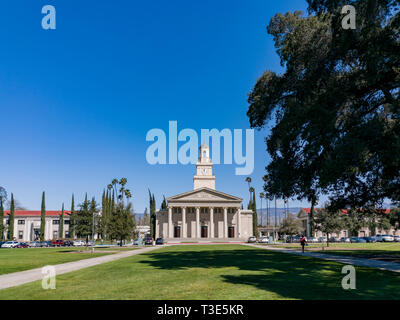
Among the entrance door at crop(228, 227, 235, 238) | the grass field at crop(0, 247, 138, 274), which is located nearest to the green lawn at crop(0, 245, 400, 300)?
the grass field at crop(0, 247, 138, 274)

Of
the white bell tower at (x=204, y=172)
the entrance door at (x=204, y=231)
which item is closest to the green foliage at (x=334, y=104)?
the entrance door at (x=204, y=231)

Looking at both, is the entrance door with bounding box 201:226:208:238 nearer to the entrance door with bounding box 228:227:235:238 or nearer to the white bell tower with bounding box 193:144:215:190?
the entrance door with bounding box 228:227:235:238

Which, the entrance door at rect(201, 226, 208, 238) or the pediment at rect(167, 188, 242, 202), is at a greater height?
the pediment at rect(167, 188, 242, 202)

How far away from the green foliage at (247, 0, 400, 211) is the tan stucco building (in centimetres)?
6295

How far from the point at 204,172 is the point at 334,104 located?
257ft

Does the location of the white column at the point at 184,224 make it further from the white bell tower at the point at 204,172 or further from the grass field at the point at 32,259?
the grass field at the point at 32,259

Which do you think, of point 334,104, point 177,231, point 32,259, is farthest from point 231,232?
point 334,104

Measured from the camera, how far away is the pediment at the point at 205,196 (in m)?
85.9

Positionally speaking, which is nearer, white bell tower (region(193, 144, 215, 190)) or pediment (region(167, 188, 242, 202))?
pediment (region(167, 188, 242, 202))

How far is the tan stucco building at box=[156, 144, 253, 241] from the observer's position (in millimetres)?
85875

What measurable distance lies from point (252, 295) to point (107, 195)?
279ft

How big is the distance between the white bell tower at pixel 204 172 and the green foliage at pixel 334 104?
7022 cm

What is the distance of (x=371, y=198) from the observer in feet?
74.9

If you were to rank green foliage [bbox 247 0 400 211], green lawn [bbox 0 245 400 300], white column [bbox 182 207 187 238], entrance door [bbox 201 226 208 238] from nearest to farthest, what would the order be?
green lawn [bbox 0 245 400 300] < green foliage [bbox 247 0 400 211] < white column [bbox 182 207 187 238] < entrance door [bbox 201 226 208 238]
